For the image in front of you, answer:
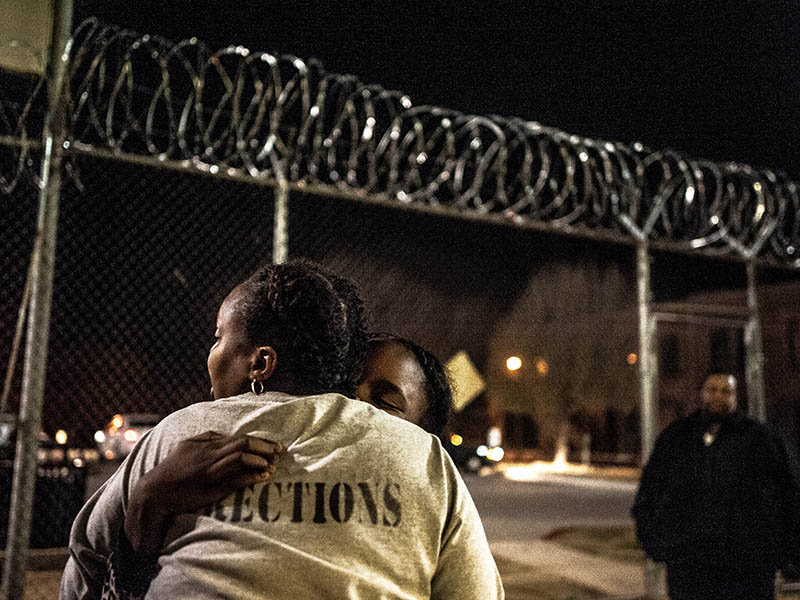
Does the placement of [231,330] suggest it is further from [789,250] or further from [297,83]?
[789,250]

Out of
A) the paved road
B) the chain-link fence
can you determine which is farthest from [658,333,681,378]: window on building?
the chain-link fence

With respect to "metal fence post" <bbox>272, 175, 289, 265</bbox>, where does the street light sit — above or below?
below

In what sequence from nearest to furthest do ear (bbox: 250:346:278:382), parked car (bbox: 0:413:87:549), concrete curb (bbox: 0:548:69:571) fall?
ear (bbox: 250:346:278:382) → concrete curb (bbox: 0:548:69:571) → parked car (bbox: 0:413:87:549)

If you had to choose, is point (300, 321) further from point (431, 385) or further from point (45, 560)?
point (45, 560)

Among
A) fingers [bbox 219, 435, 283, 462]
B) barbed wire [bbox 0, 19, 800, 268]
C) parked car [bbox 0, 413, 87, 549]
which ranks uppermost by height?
barbed wire [bbox 0, 19, 800, 268]

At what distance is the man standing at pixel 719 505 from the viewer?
4652mm

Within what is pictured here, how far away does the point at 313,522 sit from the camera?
1474 millimetres

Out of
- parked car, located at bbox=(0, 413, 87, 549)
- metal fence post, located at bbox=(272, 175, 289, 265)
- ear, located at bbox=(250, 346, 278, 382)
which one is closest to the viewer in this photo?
ear, located at bbox=(250, 346, 278, 382)

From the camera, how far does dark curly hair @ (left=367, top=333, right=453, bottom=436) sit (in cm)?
231

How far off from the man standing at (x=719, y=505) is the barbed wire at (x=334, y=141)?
Result: 2.04 meters

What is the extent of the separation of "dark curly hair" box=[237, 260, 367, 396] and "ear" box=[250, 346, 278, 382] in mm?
13

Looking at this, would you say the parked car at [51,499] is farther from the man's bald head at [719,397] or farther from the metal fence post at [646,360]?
the man's bald head at [719,397]

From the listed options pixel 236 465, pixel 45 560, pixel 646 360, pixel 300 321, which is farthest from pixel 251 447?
pixel 646 360

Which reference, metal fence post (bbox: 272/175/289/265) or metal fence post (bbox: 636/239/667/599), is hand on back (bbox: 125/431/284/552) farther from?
metal fence post (bbox: 636/239/667/599)
